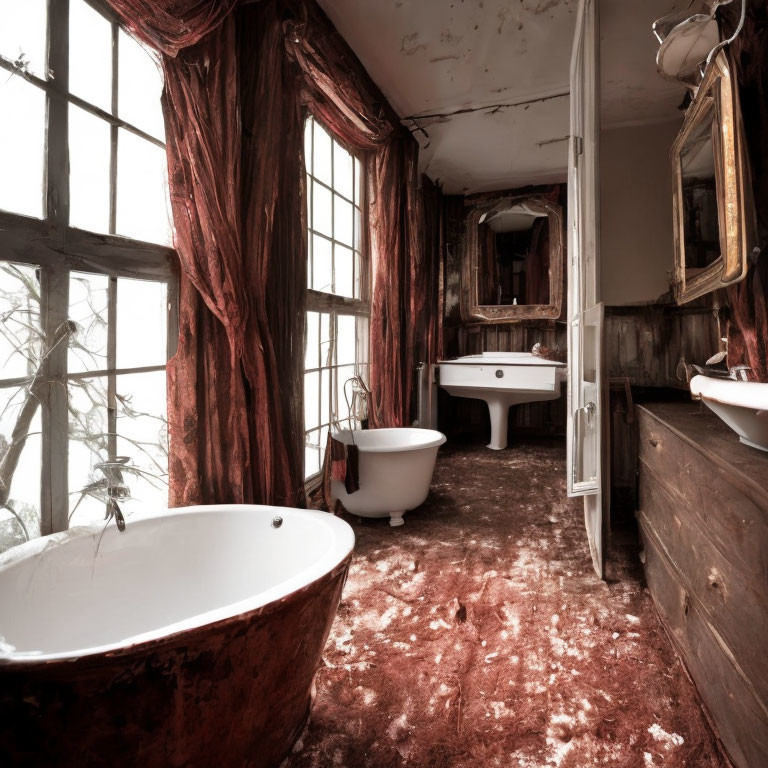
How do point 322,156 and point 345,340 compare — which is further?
point 345,340

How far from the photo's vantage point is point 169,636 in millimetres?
673

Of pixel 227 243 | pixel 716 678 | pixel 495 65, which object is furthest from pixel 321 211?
pixel 716 678

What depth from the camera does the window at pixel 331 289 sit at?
2504 mm

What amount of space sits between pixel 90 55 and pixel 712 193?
6.99 feet

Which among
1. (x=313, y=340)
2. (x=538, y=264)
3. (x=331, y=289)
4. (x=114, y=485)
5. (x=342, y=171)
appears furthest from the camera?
(x=538, y=264)

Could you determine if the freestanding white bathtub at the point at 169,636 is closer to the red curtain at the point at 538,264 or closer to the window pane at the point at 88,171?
the window pane at the point at 88,171

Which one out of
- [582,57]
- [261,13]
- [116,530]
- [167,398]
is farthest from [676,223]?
[116,530]

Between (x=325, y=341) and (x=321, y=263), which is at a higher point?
(x=321, y=263)

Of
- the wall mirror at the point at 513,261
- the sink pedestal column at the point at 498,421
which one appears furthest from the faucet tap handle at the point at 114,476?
the wall mirror at the point at 513,261

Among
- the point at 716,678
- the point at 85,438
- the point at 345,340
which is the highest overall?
the point at 345,340

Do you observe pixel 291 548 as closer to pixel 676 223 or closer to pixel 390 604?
pixel 390 604

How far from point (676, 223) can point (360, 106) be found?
5.76 ft

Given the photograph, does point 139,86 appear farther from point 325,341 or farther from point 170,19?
point 325,341

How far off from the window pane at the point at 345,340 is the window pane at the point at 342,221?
51 cm
